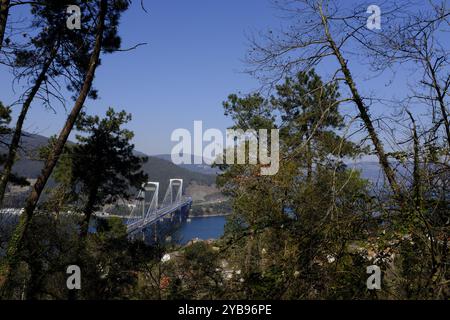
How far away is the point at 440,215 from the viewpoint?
10.3 feet

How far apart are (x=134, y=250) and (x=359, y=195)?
27.2 feet

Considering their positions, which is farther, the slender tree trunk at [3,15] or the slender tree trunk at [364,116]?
the slender tree trunk at [3,15]

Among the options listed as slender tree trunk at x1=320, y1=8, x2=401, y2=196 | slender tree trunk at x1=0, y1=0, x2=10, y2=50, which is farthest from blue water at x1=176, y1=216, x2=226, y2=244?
slender tree trunk at x1=320, y1=8, x2=401, y2=196

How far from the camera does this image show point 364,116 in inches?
152

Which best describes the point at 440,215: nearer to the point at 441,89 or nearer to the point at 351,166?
the point at 351,166

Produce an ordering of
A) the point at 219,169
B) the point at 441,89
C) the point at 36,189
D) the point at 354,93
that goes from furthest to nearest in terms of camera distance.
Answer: the point at 219,169, the point at 36,189, the point at 354,93, the point at 441,89

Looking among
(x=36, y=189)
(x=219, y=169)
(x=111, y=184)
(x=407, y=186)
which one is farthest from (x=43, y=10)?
(x=219, y=169)

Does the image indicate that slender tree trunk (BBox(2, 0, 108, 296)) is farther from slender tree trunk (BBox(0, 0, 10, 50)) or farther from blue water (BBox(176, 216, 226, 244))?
blue water (BBox(176, 216, 226, 244))

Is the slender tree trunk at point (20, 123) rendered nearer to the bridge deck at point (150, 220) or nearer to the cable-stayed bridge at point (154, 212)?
the bridge deck at point (150, 220)

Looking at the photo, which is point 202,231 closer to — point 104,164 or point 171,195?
point 171,195

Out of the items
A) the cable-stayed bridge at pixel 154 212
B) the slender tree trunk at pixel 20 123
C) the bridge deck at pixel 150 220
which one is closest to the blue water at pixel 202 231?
the cable-stayed bridge at pixel 154 212

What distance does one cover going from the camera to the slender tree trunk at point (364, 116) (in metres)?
3.55

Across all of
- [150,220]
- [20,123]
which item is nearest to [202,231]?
[150,220]

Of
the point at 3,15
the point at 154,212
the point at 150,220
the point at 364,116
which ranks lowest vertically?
the point at 150,220
